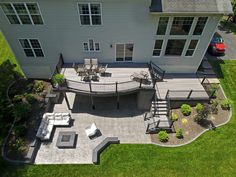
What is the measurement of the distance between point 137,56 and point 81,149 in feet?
32.8

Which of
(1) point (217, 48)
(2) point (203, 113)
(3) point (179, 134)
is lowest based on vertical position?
(3) point (179, 134)

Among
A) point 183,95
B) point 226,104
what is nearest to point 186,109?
point 183,95

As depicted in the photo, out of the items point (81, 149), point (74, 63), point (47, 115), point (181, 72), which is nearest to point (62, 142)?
point (81, 149)

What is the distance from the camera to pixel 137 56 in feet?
58.1

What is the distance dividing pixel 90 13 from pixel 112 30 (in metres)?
2.32

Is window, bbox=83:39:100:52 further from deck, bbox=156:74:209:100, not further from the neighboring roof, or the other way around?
deck, bbox=156:74:209:100

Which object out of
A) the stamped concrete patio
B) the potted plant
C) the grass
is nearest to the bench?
the stamped concrete patio

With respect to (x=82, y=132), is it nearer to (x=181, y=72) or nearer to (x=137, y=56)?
(x=137, y=56)

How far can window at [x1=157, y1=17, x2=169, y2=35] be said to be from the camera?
15394mm

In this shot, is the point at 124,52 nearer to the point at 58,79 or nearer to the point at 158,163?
the point at 58,79

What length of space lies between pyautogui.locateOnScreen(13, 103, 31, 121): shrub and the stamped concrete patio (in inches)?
87.6

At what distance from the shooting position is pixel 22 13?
583 inches

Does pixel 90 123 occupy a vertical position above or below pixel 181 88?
below

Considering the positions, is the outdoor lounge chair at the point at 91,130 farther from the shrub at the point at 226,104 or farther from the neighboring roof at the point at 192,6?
the shrub at the point at 226,104
